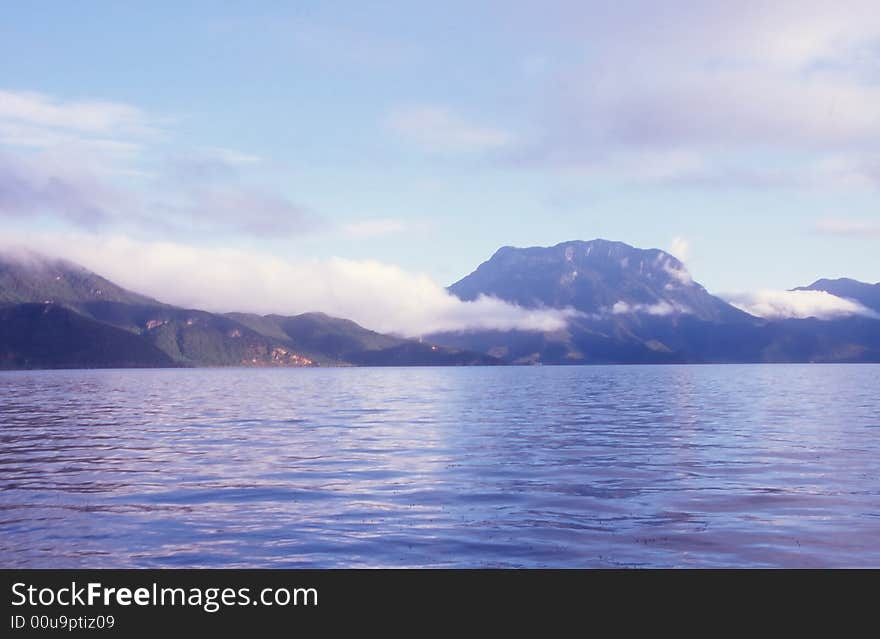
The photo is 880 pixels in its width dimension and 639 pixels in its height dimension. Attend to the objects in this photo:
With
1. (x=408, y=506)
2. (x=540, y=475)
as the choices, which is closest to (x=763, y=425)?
(x=540, y=475)

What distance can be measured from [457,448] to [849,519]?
27557 millimetres

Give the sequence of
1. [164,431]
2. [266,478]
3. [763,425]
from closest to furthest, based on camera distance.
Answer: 1. [266,478]
2. [164,431]
3. [763,425]

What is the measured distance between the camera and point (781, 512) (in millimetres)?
29922

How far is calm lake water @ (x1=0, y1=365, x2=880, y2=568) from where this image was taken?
942 inches

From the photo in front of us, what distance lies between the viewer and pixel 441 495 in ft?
111

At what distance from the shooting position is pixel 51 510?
1187 inches

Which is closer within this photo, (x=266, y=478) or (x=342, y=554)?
(x=342, y=554)

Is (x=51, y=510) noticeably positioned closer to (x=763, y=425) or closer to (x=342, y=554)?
(x=342, y=554)

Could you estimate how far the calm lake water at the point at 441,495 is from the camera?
23.9 m
